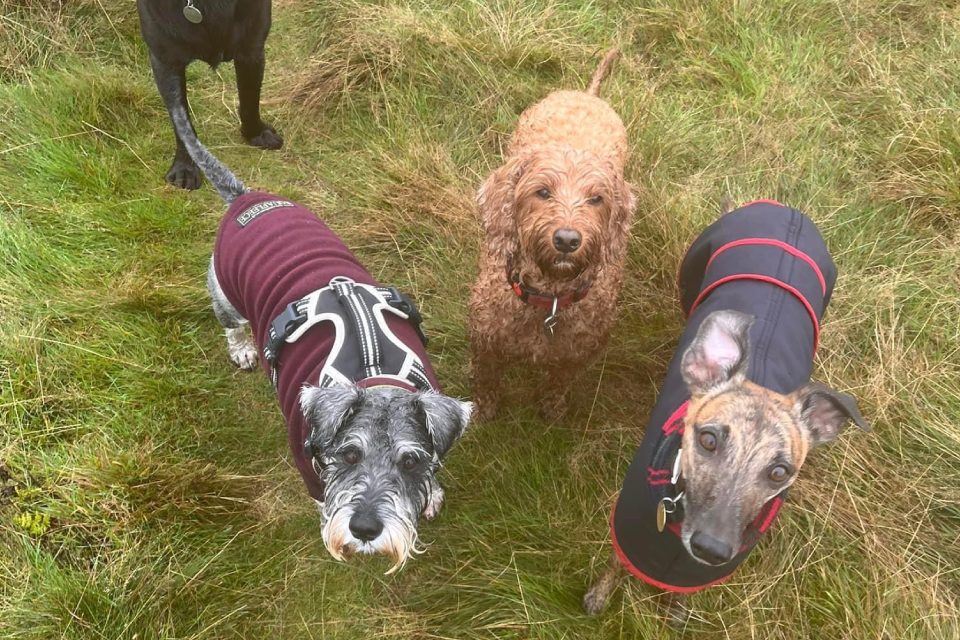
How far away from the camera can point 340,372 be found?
8.96 ft

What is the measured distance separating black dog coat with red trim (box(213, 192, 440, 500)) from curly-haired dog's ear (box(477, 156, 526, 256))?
0.69 meters

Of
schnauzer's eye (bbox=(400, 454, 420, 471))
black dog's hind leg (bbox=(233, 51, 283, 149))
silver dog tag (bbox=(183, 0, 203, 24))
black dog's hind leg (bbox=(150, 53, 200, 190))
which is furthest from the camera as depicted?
black dog's hind leg (bbox=(233, 51, 283, 149))

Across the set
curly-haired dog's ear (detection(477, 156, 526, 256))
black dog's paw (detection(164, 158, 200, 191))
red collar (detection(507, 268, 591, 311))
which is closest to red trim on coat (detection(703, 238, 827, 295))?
red collar (detection(507, 268, 591, 311))

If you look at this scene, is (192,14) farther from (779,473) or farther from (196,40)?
(779,473)

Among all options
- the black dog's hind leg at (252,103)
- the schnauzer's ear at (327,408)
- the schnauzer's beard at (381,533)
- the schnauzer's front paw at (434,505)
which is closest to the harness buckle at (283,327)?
the schnauzer's ear at (327,408)

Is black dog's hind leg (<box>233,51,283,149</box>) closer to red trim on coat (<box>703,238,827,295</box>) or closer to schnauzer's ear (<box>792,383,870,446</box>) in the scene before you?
red trim on coat (<box>703,238,827,295</box>)

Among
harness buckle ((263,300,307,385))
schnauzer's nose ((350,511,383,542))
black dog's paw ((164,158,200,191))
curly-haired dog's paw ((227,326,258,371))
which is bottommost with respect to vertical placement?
curly-haired dog's paw ((227,326,258,371))

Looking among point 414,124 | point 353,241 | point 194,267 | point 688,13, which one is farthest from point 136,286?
point 688,13

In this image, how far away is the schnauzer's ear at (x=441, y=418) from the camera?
8.47 feet

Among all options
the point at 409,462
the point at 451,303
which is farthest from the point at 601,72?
the point at 409,462

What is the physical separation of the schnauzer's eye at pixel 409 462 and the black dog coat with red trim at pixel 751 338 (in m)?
0.93

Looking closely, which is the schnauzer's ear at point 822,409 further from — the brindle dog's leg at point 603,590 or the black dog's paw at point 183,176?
the black dog's paw at point 183,176

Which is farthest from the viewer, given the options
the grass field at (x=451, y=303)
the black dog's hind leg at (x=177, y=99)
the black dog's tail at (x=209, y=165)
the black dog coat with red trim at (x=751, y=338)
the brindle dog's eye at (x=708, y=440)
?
the black dog's hind leg at (x=177, y=99)

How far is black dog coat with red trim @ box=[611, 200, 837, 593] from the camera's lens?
250 centimetres
